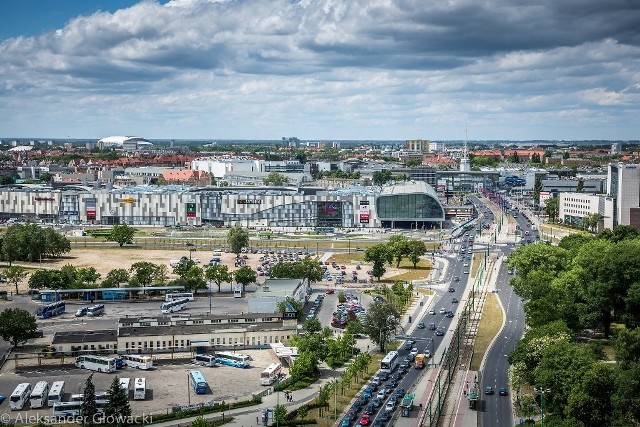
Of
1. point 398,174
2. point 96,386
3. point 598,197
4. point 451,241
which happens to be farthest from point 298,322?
point 398,174

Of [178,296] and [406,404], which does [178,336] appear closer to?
[178,296]

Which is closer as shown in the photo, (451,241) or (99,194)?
(451,241)

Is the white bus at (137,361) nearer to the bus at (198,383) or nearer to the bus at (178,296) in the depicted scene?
the bus at (198,383)

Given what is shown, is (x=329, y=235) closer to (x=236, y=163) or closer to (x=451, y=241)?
(x=451, y=241)

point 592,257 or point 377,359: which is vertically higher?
point 592,257

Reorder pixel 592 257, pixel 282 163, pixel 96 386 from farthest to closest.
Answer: pixel 282 163, pixel 592 257, pixel 96 386

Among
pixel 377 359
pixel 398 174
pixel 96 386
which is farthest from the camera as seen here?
pixel 398 174
